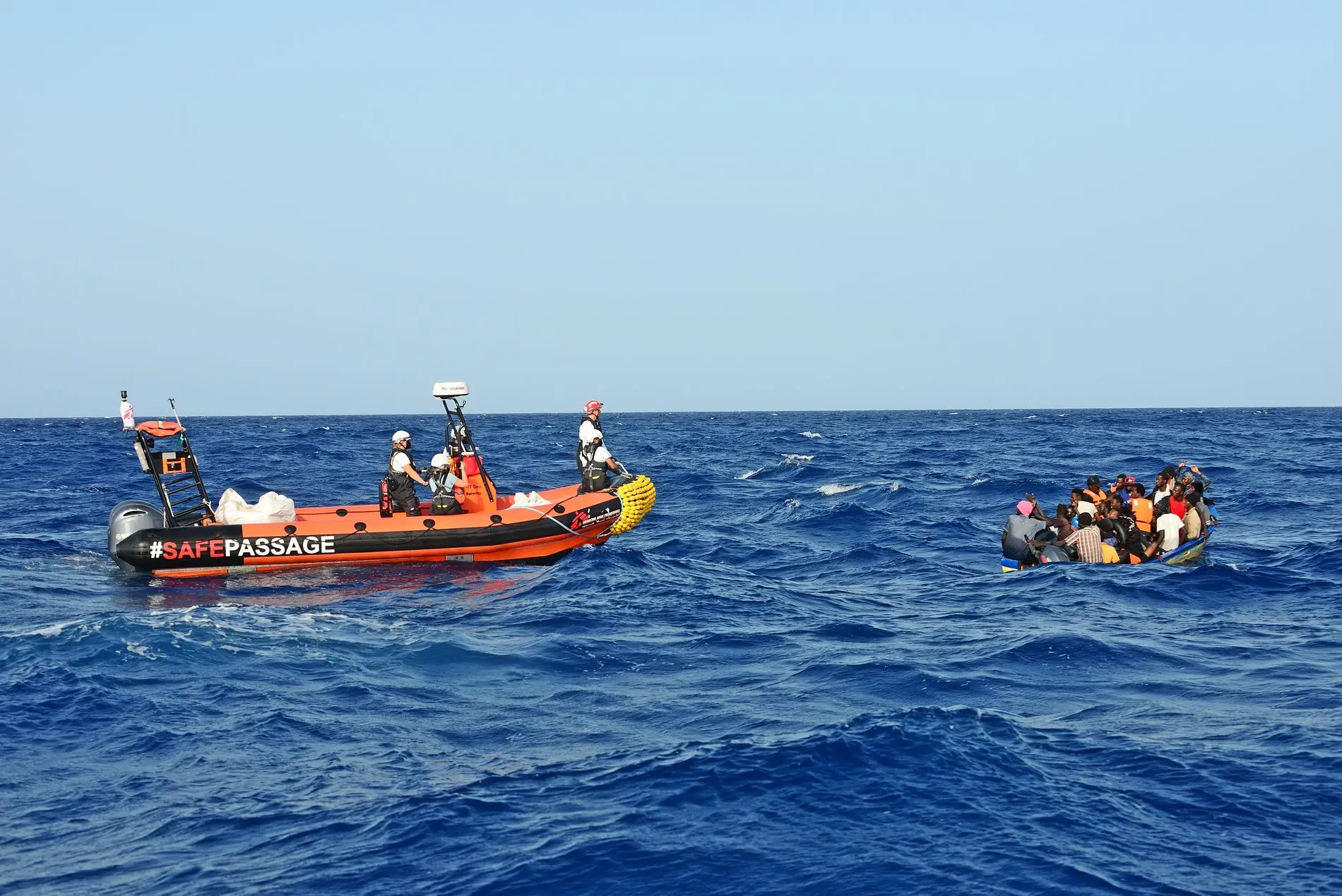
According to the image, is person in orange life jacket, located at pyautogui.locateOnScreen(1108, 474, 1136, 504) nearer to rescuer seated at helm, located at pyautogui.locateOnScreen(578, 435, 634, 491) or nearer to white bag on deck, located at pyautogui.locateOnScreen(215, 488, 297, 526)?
rescuer seated at helm, located at pyautogui.locateOnScreen(578, 435, 634, 491)

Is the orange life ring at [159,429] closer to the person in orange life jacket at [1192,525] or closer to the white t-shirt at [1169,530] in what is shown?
the white t-shirt at [1169,530]

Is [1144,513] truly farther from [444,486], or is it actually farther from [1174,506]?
[444,486]

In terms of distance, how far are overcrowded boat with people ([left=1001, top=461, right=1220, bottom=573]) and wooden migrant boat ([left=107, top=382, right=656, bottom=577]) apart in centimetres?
653

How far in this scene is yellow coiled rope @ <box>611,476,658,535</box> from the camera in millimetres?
19109

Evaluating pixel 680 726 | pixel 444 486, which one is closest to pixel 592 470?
pixel 444 486

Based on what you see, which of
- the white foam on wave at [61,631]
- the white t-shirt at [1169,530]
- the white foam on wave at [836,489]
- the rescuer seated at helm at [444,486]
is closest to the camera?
the white foam on wave at [61,631]

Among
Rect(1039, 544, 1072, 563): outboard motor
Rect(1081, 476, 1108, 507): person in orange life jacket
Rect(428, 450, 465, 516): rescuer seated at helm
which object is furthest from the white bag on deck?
Rect(1081, 476, 1108, 507): person in orange life jacket

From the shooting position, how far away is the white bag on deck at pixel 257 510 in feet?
56.6

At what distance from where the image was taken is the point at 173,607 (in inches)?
562

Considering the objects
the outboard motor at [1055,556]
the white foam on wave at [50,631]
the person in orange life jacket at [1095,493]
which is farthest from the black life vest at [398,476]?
the person in orange life jacket at [1095,493]

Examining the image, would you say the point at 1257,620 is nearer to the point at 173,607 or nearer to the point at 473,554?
the point at 473,554

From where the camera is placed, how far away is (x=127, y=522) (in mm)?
16750

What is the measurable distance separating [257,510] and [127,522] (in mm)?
1795

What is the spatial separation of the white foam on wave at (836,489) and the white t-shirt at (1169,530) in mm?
12298
